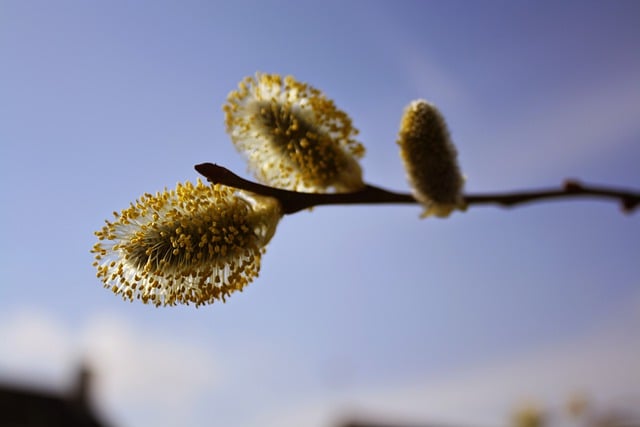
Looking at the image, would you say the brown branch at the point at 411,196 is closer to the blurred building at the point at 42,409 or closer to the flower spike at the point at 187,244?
the flower spike at the point at 187,244

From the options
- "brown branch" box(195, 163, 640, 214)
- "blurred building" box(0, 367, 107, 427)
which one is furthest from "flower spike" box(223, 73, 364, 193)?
"blurred building" box(0, 367, 107, 427)

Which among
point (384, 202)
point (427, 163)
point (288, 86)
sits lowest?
point (384, 202)

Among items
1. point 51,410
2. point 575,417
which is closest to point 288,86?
point 575,417

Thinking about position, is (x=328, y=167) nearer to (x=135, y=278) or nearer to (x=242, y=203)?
(x=242, y=203)

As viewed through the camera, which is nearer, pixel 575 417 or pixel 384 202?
pixel 384 202

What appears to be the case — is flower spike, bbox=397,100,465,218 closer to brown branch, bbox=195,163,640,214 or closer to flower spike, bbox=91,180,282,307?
brown branch, bbox=195,163,640,214

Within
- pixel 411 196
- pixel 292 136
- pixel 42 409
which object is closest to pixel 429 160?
pixel 411 196
